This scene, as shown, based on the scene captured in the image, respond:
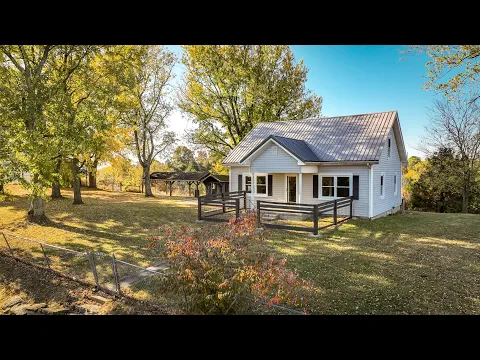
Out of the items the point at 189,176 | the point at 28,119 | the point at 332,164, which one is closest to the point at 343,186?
the point at 332,164

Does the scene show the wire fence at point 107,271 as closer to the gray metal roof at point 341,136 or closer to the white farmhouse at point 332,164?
the white farmhouse at point 332,164

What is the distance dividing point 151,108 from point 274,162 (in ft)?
33.3

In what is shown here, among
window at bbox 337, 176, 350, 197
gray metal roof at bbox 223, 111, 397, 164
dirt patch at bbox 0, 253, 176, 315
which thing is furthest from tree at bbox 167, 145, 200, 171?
dirt patch at bbox 0, 253, 176, 315

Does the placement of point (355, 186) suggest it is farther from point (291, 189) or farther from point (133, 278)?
point (133, 278)

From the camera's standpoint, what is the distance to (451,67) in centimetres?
539

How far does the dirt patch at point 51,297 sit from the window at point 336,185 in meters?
7.46

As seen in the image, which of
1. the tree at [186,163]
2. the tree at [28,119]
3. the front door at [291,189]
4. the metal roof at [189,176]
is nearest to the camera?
the tree at [28,119]

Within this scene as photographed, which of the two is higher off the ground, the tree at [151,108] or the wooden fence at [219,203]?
the tree at [151,108]

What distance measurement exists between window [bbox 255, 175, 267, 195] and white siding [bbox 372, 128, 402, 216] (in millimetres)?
3870

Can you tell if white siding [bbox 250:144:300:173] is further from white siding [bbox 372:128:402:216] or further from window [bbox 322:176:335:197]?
white siding [bbox 372:128:402:216]

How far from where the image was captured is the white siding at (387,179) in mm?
9234

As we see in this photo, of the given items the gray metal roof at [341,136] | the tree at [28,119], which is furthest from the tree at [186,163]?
the tree at [28,119]
